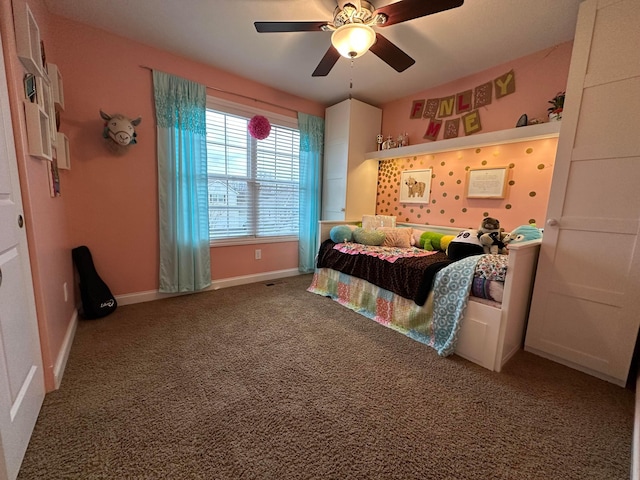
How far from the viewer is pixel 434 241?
2812mm

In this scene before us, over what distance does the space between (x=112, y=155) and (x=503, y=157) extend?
361 cm

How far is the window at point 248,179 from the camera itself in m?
2.94

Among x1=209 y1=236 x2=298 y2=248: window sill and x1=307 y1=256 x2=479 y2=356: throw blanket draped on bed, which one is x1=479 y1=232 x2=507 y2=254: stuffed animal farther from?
x1=209 y1=236 x2=298 y2=248: window sill

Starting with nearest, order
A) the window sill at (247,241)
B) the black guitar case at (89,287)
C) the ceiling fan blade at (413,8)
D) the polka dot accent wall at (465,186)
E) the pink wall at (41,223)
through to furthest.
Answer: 1. the pink wall at (41,223)
2. the ceiling fan blade at (413,8)
3. the black guitar case at (89,287)
4. the polka dot accent wall at (465,186)
5. the window sill at (247,241)

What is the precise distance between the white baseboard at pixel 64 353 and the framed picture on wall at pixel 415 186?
3394 mm

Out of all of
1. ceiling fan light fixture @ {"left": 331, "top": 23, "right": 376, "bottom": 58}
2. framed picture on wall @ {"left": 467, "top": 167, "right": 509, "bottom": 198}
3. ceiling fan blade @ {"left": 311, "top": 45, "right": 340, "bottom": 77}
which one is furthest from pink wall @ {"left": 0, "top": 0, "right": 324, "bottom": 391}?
framed picture on wall @ {"left": 467, "top": 167, "right": 509, "bottom": 198}

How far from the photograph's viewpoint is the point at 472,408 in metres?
1.37

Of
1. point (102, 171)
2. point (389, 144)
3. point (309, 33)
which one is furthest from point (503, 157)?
point (102, 171)

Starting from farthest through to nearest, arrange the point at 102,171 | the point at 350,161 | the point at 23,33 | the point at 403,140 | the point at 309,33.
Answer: the point at 350,161 → the point at 403,140 → the point at 102,171 → the point at 309,33 → the point at 23,33

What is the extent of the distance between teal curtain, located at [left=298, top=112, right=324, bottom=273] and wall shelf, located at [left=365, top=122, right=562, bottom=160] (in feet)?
2.68

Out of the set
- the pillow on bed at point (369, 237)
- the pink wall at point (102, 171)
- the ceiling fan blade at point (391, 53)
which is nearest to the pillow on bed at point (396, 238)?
the pillow on bed at point (369, 237)

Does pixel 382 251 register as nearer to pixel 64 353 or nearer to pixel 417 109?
pixel 417 109

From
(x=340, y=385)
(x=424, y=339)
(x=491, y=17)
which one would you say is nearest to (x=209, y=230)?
(x=340, y=385)

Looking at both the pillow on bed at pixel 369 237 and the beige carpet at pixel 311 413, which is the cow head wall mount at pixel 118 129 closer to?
the beige carpet at pixel 311 413
